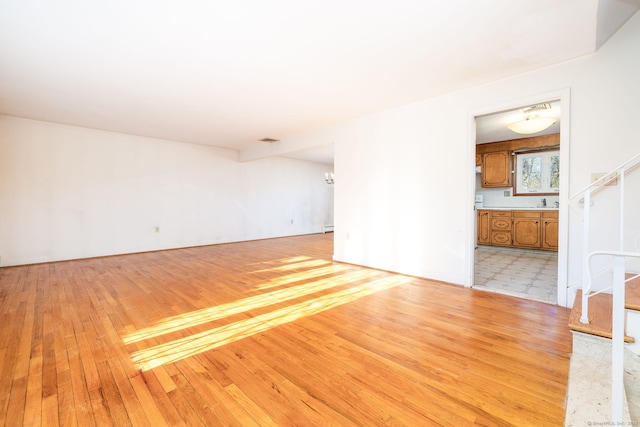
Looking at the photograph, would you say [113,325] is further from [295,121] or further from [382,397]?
[295,121]

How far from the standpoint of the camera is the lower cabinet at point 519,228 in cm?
554

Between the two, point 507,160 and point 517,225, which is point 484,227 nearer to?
point 517,225

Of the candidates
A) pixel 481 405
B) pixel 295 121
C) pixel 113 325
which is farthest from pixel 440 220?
pixel 113 325

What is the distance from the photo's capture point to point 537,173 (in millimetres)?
6145

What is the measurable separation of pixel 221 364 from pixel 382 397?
1096mm

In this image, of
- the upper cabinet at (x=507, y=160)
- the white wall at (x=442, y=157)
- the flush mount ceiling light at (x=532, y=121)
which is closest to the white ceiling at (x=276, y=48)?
the white wall at (x=442, y=157)

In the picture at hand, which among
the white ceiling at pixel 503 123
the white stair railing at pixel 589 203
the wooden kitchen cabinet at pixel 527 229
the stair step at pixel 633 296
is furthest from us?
the wooden kitchen cabinet at pixel 527 229

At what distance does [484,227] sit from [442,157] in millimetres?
3751

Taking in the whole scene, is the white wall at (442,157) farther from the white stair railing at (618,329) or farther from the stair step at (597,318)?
the white stair railing at (618,329)

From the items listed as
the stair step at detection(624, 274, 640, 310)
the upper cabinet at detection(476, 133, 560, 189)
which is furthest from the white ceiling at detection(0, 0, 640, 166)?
the upper cabinet at detection(476, 133, 560, 189)

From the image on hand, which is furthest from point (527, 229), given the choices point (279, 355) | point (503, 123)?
point (279, 355)

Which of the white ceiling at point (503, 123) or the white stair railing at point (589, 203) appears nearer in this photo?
the white stair railing at point (589, 203)

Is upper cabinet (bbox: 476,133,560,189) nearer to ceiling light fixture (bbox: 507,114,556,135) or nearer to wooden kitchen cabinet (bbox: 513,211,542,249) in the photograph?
wooden kitchen cabinet (bbox: 513,211,542,249)

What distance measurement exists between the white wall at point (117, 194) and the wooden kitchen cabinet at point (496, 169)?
5.85 metres
